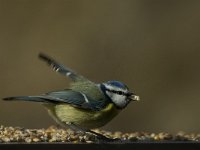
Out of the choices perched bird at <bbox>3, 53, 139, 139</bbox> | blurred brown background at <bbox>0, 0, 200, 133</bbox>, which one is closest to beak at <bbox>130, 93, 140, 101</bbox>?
perched bird at <bbox>3, 53, 139, 139</bbox>

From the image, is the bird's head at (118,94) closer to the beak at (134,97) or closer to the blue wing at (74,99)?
the beak at (134,97)

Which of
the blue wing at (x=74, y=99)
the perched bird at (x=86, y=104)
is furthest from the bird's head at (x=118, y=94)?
the blue wing at (x=74, y=99)

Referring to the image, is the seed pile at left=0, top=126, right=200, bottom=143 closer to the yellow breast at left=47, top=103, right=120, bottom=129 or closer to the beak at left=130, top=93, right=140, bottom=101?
the yellow breast at left=47, top=103, right=120, bottom=129

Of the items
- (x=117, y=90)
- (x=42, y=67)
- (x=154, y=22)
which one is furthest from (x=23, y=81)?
(x=117, y=90)

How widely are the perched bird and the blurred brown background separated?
4.96 m

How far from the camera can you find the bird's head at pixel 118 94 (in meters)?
6.50

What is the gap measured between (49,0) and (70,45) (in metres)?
0.92

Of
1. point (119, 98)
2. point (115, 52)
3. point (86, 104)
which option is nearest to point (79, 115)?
point (86, 104)

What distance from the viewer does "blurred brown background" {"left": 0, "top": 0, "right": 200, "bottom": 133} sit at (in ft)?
38.9

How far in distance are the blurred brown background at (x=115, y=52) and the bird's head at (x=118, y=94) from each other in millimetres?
4950

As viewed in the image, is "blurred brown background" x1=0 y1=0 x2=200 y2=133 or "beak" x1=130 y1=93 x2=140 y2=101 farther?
"blurred brown background" x1=0 y1=0 x2=200 y2=133

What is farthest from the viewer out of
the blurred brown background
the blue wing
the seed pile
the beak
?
the blurred brown background

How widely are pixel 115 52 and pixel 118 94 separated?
5858mm

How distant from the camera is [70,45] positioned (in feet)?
40.8
